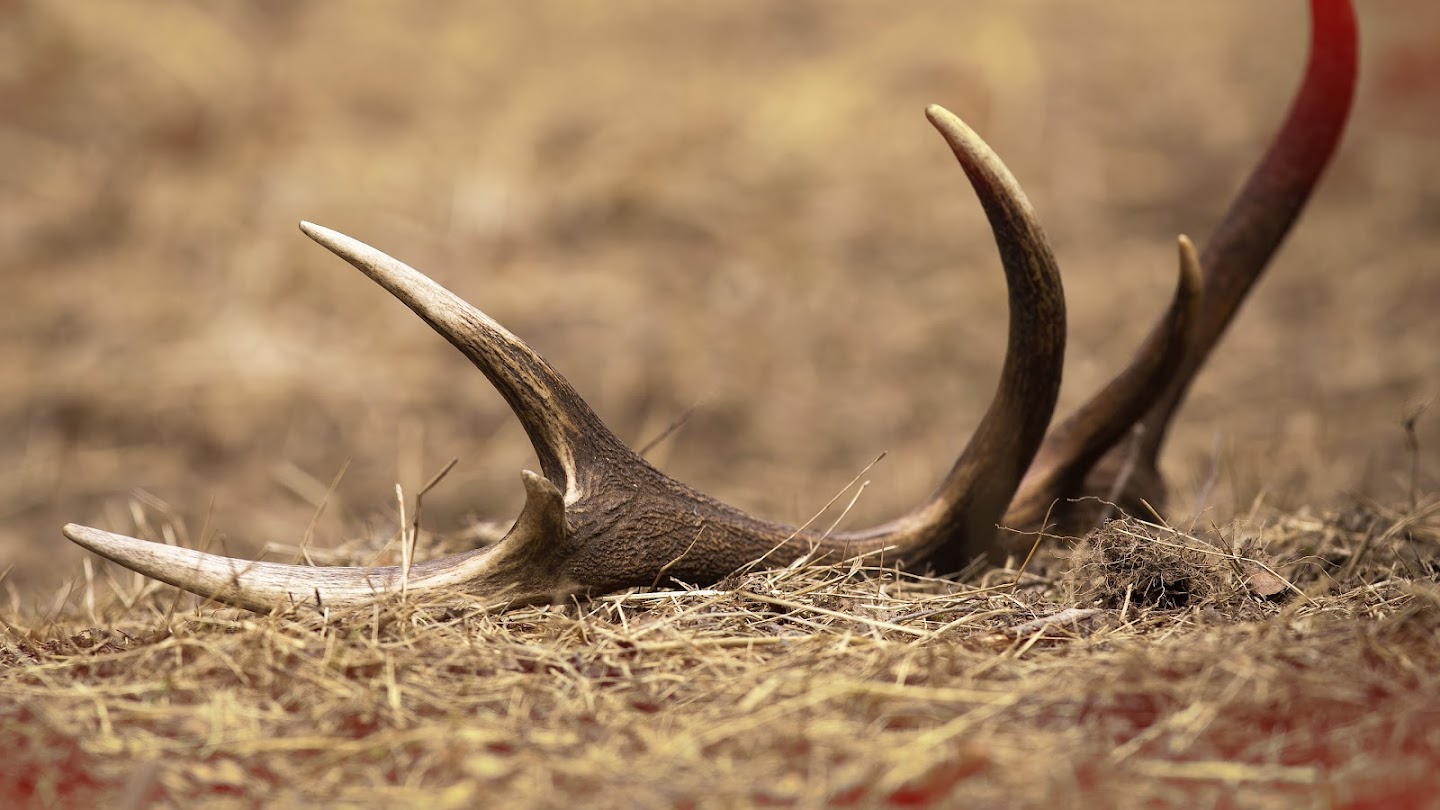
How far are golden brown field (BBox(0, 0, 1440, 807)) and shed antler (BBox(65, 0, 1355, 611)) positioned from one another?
0.20 feet

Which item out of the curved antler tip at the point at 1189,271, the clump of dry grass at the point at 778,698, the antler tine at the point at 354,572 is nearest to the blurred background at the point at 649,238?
the curved antler tip at the point at 1189,271

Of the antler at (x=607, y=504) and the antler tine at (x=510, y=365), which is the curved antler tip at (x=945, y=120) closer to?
the antler at (x=607, y=504)

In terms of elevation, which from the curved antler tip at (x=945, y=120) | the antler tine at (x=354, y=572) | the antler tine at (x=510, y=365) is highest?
the curved antler tip at (x=945, y=120)

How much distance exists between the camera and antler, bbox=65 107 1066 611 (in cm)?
154

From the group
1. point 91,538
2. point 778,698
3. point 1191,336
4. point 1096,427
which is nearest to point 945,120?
point 1096,427

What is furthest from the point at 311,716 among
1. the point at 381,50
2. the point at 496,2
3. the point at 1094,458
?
the point at 496,2

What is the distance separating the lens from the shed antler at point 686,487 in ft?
5.10

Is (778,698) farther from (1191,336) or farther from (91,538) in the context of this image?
(1191,336)

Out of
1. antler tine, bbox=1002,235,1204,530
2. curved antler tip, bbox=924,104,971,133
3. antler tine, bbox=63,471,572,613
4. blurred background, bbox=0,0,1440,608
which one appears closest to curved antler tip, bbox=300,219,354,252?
antler tine, bbox=63,471,572,613

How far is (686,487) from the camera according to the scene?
68.8 inches

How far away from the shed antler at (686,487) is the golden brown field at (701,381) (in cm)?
6

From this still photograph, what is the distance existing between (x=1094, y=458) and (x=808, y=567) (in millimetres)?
→ 563

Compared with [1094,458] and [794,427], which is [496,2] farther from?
[1094,458]

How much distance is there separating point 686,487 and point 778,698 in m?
0.47
